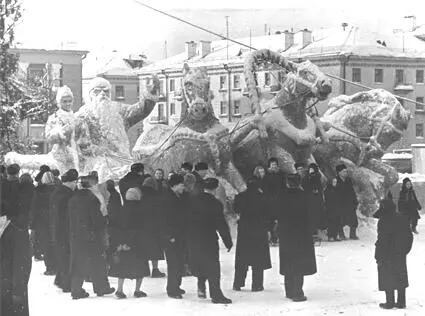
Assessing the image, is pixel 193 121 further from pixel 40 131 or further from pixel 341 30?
pixel 341 30

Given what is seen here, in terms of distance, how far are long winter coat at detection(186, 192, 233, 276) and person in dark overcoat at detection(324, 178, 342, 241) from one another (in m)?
5.43

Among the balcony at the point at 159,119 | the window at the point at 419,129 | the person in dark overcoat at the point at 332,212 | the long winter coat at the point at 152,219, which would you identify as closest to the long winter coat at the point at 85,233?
the long winter coat at the point at 152,219

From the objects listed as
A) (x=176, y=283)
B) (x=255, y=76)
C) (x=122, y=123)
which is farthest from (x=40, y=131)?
(x=176, y=283)

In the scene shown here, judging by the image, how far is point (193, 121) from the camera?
16.0 m

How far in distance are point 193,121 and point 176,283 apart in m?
4.89

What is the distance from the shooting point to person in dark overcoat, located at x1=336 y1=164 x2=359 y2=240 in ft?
54.6

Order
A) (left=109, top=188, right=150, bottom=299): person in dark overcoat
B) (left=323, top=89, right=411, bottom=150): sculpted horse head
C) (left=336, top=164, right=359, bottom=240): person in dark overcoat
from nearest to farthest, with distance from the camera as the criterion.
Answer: (left=109, top=188, right=150, bottom=299): person in dark overcoat, (left=336, top=164, right=359, bottom=240): person in dark overcoat, (left=323, top=89, right=411, bottom=150): sculpted horse head

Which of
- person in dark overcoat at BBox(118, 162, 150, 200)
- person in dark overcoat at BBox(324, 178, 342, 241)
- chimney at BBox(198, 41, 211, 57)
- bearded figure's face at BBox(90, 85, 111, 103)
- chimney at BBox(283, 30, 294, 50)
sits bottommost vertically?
person in dark overcoat at BBox(324, 178, 342, 241)

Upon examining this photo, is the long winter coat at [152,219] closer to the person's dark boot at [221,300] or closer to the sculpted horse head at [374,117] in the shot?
the person's dark boot at [221,300]

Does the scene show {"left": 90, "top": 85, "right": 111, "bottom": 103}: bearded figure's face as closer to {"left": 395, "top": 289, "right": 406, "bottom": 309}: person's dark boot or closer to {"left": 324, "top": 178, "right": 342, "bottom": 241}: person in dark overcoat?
{"left": 324, "top": 178, "right": 342, "bottom": 241}: person in dark overcoat

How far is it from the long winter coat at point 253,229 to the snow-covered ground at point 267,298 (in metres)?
0.39

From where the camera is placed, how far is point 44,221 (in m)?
13.6

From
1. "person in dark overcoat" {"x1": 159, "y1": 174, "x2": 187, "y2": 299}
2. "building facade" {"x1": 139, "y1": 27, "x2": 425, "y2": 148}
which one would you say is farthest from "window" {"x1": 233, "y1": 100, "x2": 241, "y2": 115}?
"person in dark overcoat" {"x1": 159, "y1": 174, "x2": 187, "y2": 299}

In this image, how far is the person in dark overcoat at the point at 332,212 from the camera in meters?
16.5
